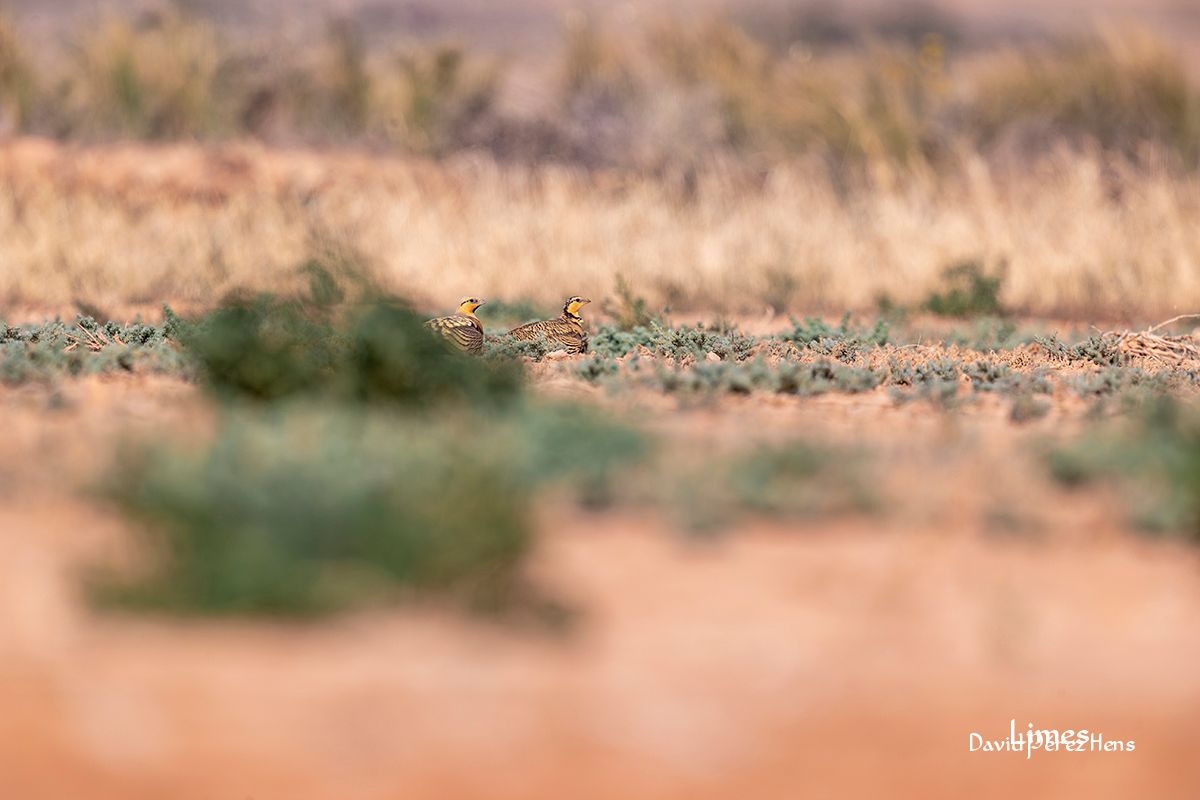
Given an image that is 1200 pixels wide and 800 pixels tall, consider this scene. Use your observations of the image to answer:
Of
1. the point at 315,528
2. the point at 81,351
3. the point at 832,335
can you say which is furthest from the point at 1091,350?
the point at 315,528

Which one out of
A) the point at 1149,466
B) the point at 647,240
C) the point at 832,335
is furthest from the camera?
the point at 647,240

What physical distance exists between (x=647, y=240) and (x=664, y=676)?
905cm

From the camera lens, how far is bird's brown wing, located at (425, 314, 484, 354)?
7.73 m

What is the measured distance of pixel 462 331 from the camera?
7.87 m

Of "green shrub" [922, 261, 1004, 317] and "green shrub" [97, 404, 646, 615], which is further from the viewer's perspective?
"green shrub" [922, 261, 1004, 317]

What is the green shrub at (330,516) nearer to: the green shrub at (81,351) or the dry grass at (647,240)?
the green shrub at (81,351)

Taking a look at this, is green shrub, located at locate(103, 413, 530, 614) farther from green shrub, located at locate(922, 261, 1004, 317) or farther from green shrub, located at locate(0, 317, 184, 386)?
green shrub, located at locate(922, 261, 1004, 317)

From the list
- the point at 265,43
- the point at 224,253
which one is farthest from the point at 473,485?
the point at 265,43

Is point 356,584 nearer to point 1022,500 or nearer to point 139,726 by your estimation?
point 139,726

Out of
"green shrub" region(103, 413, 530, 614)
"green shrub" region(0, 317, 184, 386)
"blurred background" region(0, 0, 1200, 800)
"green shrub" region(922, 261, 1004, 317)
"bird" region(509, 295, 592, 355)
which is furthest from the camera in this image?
"green shrub" region(922, 261, 1004, 317)

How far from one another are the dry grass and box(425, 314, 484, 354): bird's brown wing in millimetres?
2630

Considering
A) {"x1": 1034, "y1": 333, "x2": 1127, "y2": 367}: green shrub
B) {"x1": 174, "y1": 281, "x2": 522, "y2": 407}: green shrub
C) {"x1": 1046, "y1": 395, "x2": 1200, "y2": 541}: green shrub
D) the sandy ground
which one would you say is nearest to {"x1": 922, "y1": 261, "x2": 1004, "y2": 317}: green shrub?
{"x1": 1034, "y1": 333, "x2": 1127, "y2": 367}: green shrub

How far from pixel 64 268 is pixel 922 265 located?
643cm

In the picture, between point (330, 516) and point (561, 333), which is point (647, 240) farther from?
point (330, 516)
